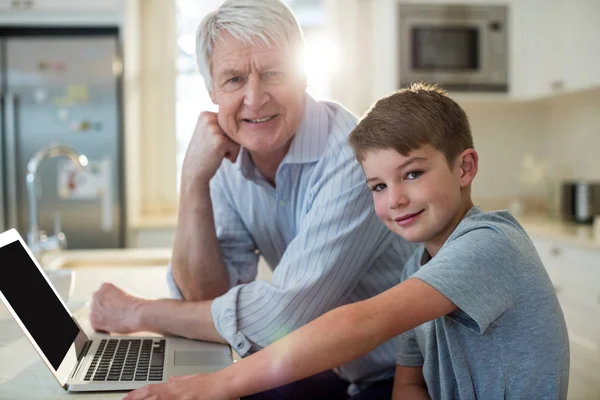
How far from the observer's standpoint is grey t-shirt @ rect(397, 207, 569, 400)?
3.30 feet

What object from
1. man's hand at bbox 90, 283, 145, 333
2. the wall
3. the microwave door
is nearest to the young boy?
man's hand at bbox 90, 283, 145, 333

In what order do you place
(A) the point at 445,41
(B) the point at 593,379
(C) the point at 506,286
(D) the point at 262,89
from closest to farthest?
(C) the point at 506,286
(D) the point at 262,89
(B) the point at 593,379
(A) the point at 445,41

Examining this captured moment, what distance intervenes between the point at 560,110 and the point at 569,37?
0.78m

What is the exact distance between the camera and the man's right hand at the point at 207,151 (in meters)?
1.56

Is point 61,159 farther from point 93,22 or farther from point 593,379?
point 593,379

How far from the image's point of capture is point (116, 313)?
56.4 inches

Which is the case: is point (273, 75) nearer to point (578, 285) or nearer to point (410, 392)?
point (410, 392)

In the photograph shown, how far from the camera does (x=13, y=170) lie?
3.89m

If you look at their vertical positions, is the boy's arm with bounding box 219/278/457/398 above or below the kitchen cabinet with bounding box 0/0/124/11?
below

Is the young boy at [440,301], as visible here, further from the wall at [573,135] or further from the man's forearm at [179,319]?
the wall at [573,135]

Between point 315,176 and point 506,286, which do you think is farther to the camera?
point 315,176

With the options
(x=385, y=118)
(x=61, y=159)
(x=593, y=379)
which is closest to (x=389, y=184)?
(x=385, y=118)

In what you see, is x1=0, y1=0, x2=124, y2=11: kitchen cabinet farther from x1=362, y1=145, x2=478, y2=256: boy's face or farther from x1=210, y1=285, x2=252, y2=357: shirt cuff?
x1=362, y1=145, x2=478, y2=256: boy's face

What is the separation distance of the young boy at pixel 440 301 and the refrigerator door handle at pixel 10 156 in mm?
3156
